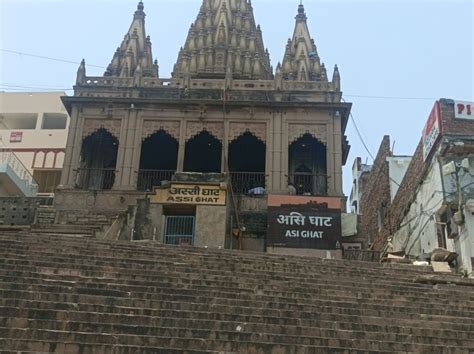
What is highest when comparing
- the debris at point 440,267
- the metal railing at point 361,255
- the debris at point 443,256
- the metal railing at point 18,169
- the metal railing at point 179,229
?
the metal railing at point 18,169

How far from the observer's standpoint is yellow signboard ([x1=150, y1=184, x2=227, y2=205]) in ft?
56.9

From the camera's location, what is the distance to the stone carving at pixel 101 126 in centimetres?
2180

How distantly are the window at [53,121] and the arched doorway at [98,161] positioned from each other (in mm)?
14677

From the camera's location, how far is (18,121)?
38.1 meters

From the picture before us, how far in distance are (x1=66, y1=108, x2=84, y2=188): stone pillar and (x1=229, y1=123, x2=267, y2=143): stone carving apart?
Answer: 18.3 ft

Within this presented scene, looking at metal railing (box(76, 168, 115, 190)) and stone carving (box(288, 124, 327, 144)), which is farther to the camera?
metal railing (box(76, 168, 115, 190))

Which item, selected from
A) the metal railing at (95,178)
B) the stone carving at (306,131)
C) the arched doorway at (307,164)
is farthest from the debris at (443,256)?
the metal railing at (95,178)

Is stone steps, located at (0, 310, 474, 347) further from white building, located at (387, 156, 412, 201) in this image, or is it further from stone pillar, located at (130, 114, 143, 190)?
white building, located at (387, 156, 412, 201)

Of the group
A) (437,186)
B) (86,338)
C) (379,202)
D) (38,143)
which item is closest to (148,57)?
(38,143)

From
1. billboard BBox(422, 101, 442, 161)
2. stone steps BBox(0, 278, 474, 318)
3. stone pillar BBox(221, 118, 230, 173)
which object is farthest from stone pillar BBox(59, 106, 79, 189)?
stone steps BBox(0, 278, 474, 318)

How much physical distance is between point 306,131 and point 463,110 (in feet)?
20.4

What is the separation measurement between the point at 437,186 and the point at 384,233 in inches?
354

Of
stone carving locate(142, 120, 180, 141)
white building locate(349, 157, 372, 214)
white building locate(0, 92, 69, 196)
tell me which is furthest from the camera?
white building locate(349, 157, 372, 214)

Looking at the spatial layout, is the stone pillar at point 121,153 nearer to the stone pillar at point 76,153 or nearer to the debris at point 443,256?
the stone pillar at point 76,153
